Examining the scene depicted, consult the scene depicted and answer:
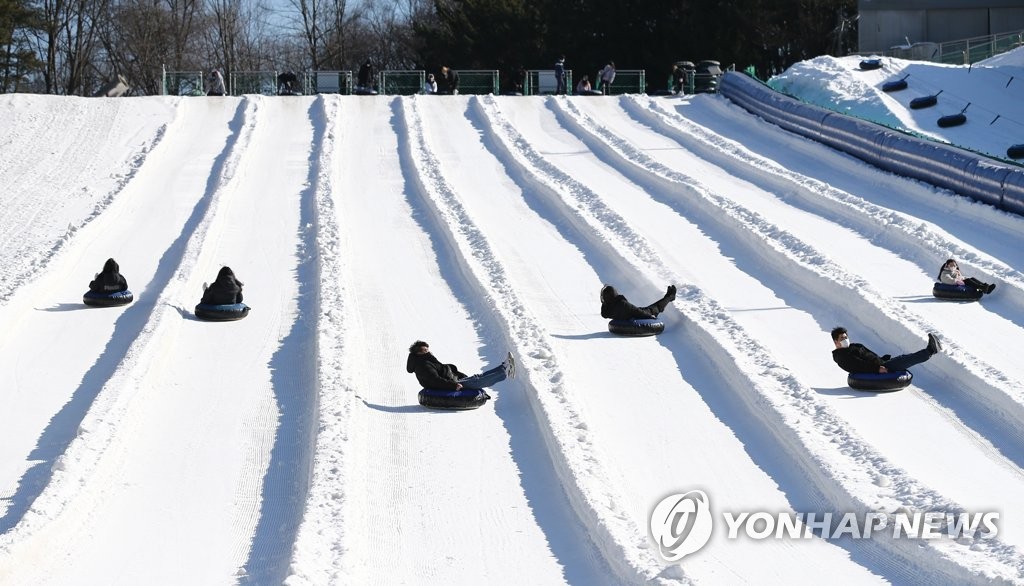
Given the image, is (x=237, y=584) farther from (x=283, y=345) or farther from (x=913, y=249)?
(x=913, y=249)

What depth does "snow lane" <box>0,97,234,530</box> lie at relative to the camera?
10211mm

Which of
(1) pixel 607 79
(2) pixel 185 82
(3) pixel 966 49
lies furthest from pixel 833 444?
(3) pixel 966 49

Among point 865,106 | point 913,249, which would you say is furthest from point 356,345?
point 865,106

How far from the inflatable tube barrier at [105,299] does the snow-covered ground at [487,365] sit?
0.62ft

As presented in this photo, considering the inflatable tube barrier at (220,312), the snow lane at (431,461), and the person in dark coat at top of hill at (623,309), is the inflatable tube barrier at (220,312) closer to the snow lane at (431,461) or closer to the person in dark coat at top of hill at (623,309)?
the snow lane at (431,461)

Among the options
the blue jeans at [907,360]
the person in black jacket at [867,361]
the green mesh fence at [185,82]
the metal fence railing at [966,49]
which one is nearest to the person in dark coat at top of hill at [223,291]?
the person in black jacket at [867,361]

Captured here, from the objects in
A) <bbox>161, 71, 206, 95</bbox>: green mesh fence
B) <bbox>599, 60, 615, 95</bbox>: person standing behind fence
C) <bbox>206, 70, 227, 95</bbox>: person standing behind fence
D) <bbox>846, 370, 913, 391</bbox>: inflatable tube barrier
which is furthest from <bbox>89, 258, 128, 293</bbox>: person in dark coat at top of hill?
<bbox>599, 60, 615, 95</bbox>: person standing behind fence

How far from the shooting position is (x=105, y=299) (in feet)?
47.3

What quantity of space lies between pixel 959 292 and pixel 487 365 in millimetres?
5059

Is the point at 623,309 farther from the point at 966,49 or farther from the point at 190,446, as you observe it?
the point at 966,49

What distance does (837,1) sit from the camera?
4000 cm

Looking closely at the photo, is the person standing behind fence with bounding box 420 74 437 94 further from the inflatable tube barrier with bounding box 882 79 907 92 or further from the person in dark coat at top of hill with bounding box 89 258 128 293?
the person in dark coat at top of hill with bounding box 89 258 128 293

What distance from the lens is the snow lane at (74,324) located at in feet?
33.5

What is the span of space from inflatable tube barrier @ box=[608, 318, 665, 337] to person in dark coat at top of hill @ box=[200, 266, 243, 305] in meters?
4.16
